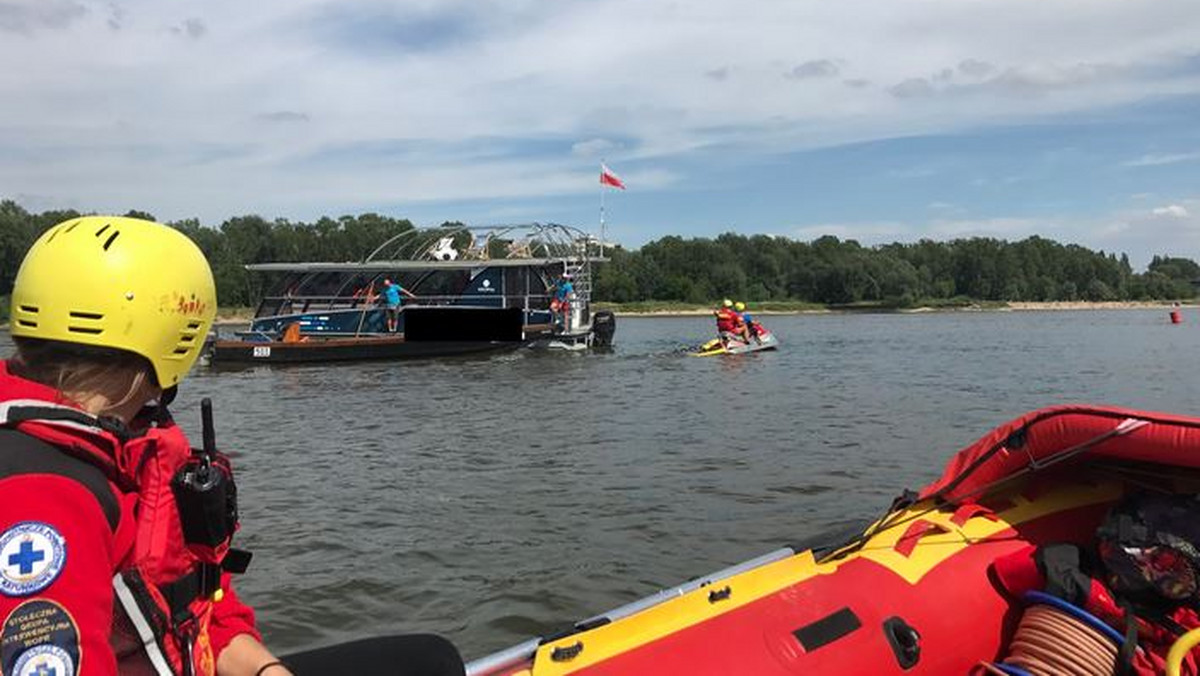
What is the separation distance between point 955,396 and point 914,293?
92732 millimetres

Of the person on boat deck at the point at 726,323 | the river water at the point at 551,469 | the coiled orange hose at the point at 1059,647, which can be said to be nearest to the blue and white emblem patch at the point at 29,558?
the coiled orange hose at the point at 1059,647

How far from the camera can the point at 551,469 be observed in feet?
35.4

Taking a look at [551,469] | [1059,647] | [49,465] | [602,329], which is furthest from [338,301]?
[49,465]

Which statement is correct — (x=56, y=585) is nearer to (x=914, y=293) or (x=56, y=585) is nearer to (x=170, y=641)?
(x=170, y=641)

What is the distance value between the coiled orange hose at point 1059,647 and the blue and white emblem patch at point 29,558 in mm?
3602

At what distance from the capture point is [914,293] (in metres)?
105

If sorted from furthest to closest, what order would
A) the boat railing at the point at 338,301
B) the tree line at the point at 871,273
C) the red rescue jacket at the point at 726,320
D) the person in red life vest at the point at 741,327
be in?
the tree line at the point at 871,273
the boat railing at the point at 338,301
the person in red life vest at the point at 741,327
the red rescue jacket at the point at 726,320

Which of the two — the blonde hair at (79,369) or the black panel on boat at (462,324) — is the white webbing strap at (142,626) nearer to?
the blonde hair at (79,369)

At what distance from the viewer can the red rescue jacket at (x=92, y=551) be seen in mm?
1435

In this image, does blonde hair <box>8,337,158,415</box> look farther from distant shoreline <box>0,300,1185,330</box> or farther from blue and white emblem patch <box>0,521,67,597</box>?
distant shoreline <box>0,300,1185,330</box>

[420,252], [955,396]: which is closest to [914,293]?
[420,252]

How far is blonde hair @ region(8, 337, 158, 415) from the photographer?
1.81 m

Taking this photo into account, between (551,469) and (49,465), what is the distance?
937 cm

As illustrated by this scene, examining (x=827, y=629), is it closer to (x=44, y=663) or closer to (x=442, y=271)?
(x=44, y=663)
